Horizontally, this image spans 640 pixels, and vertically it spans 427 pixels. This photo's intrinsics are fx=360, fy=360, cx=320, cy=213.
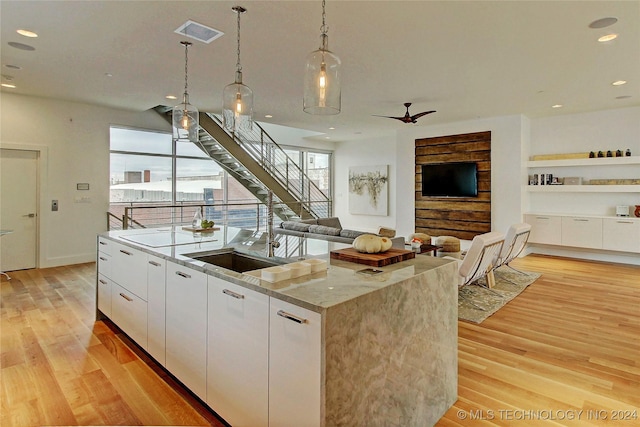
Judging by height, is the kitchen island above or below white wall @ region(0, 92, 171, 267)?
below

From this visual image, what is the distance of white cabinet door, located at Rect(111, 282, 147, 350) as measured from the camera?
2676 mm

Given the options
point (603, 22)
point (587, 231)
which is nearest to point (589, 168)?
point (587, 231)

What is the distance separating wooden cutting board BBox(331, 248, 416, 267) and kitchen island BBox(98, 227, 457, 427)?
0.04 meters

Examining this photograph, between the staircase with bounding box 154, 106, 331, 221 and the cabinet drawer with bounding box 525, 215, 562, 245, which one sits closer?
the cabinet drawer with bounding box 525, 215, 562, 245

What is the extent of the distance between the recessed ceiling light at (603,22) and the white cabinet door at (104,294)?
4.86 meters

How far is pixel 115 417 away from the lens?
80.8 inches

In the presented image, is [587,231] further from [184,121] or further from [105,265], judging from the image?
[105,265]

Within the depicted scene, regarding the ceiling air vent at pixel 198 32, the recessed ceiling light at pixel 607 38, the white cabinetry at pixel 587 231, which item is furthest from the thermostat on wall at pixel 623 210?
the ceiling air vent at pixel 198 32

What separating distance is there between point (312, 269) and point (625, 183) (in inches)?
273

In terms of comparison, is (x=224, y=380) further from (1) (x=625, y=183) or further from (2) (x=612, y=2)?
(1) (x=625, y=183)

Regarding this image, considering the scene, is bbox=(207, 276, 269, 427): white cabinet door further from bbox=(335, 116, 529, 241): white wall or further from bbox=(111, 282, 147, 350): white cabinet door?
bbox=(335, 116, 529, 241): white wall

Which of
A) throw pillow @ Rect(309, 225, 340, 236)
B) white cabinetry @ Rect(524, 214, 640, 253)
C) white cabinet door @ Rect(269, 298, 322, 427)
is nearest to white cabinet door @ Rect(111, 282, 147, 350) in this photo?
white cabinet door @ Rect(269, 298, 322, 427)

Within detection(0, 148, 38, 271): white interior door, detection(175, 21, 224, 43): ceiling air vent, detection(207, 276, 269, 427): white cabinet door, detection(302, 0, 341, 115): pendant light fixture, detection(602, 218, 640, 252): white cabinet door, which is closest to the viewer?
detection(207, 276, 269, 427): white cabinet door

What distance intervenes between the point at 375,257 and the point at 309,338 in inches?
30.6
